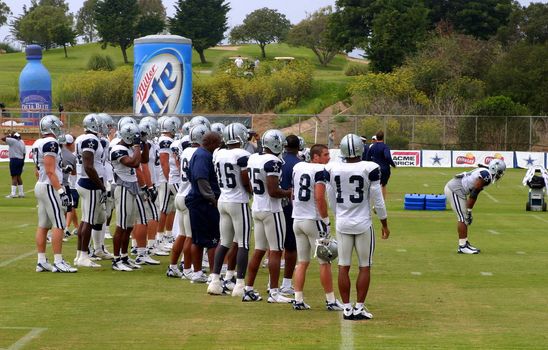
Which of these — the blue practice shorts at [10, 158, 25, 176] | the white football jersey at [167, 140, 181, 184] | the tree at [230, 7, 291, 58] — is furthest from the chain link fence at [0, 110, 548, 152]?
the tree at [230, 7, 291, 58]

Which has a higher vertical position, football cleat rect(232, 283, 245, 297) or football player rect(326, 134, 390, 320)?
football player rect(326, 134, 390, 320)

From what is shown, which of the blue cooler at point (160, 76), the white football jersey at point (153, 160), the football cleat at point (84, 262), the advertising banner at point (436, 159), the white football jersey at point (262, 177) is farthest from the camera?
the blue cooler at point (160, 76)

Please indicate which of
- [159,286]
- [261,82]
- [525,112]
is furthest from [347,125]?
[159,286]

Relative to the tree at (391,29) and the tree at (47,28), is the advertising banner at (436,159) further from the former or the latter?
the tree at (47,28)

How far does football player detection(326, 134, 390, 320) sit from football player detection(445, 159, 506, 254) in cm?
662

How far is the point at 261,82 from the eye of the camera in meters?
80.3

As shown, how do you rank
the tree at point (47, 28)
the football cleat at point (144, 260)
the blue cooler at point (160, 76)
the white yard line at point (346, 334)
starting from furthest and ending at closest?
the tree at point (47, 28) < the blue cooler at point (160, 76) < the football cleat at point (144, 260) < the white yard line at point (346, 334)

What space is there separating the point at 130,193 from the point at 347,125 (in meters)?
45.6

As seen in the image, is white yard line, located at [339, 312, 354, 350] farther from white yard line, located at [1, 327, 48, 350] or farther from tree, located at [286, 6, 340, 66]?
tree, located at [286, 6, 340, 66]

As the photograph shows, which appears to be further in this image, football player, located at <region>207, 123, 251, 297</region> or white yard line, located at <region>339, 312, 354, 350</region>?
football player, located at <region>207, 123, 251, 297</region>

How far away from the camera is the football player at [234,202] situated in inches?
512

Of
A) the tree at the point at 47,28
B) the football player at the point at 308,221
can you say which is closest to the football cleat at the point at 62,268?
the football player at the point at 308,221

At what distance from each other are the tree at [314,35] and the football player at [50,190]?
102 meters

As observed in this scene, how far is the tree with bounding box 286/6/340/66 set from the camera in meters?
118
